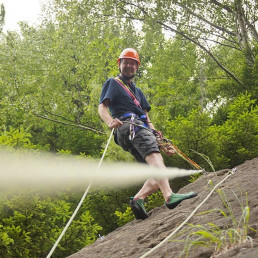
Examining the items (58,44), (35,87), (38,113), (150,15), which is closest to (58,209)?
(150,15)

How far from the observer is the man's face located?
4.79 meters

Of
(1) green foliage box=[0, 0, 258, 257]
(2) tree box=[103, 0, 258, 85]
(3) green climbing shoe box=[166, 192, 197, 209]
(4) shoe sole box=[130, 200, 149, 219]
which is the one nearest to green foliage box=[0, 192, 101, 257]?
(1) green foliage box=[0, 0, 258, 257]

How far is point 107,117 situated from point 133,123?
0.37 m

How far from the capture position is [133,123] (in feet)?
14.0

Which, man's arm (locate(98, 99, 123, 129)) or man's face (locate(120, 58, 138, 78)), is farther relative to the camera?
man's face (locate(120, 58, 138, 78))

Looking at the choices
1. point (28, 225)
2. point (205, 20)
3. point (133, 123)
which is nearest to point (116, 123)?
point (133, 123)

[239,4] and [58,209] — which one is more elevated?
[239,4]

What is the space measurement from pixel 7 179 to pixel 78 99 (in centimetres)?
1331

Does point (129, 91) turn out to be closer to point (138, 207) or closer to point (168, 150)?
point (168, 150)

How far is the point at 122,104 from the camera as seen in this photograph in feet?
15.2

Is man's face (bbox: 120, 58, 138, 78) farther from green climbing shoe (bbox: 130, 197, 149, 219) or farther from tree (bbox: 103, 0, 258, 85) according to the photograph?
tree (bbox: 103, 0, 258, 85)

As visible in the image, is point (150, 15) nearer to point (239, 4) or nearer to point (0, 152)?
point (239, 4)

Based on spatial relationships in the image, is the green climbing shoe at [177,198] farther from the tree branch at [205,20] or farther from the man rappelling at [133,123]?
the tree branch at [205,20]

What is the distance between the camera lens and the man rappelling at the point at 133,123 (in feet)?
13.8
